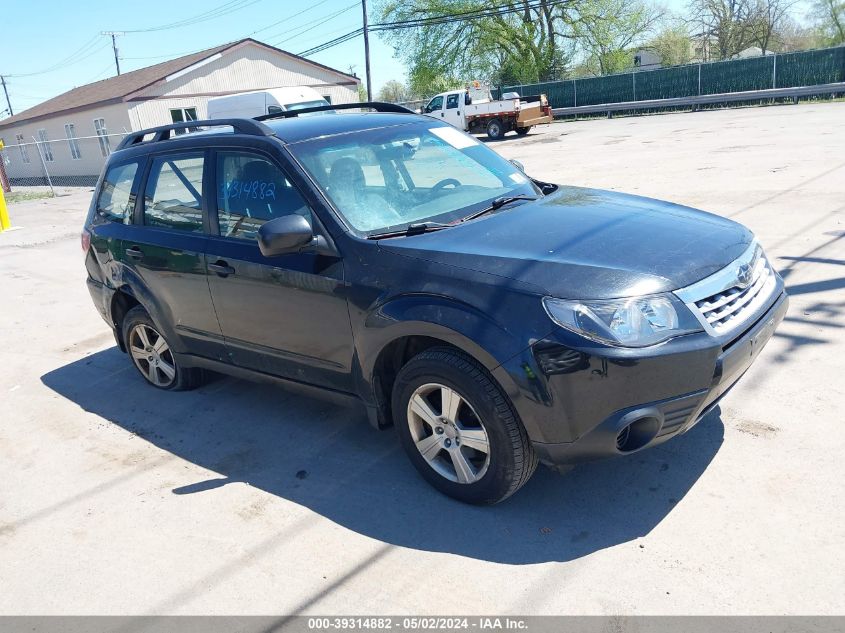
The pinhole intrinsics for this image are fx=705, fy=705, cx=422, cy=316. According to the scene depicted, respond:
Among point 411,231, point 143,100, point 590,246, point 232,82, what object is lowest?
point 590,246

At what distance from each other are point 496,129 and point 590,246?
24.7m

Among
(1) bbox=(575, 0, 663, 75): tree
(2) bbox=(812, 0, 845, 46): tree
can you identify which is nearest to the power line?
(1) bbox=(575, 0, 663, 75): tree

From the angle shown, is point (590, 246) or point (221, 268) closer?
point (590, 246)

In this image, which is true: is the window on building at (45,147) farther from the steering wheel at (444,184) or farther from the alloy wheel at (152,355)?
the steering wheel at (444,184)

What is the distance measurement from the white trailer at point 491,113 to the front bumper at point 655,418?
24.3 meters

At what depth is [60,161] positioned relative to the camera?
34.8m

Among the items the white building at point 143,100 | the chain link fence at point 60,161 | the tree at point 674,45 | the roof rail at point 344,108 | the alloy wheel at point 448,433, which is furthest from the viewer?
the tree at point 674,45

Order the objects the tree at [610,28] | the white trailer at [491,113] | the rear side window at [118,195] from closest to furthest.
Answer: the rear side window at [118,195], the white trailer at [491,113], the tree at [610,28]

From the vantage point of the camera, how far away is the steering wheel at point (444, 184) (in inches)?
167

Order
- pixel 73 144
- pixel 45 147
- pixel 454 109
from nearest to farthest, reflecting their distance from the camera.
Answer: pixel 454 109 → pixel 73 144 → pixel 45 147

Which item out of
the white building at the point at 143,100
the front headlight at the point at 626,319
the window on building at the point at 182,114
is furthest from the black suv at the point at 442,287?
the window on building at the point at 182,114

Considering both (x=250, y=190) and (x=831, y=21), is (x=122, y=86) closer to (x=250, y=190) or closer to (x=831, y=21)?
(x=250, y=190)

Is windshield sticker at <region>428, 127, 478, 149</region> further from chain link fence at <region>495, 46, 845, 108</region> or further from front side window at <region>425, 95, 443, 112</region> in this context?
chain link fence at <region>495, 46, 845, 108</region>

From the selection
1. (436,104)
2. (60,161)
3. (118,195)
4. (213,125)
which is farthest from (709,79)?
(213,125)
